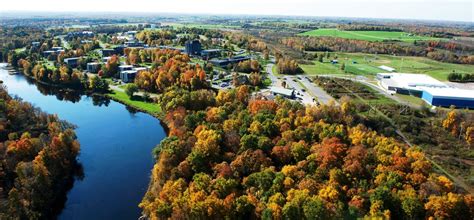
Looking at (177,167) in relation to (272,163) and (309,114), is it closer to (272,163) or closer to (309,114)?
(272,163)

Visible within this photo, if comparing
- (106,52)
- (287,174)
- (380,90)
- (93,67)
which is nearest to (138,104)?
(93,67)

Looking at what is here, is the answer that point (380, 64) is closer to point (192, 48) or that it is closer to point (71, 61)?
point (192, 48)

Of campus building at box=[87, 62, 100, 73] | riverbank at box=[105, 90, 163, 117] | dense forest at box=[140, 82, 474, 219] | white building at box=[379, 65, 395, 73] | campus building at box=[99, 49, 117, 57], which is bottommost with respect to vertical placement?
riverbank at box=[105, 90, 163, 117]

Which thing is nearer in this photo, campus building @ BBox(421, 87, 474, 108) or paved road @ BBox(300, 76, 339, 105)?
campus building @ BBox(421, 87, 474, 108)

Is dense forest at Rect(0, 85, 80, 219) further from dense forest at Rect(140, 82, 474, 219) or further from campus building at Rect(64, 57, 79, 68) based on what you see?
campus building at Rect(64, 57, 79, 68)

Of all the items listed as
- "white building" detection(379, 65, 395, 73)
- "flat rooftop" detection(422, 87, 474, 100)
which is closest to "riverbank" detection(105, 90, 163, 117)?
"flat rooftop" detection(422, 87, 474, 100)

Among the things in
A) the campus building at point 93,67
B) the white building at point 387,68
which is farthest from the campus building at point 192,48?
the white building at point 387,68
